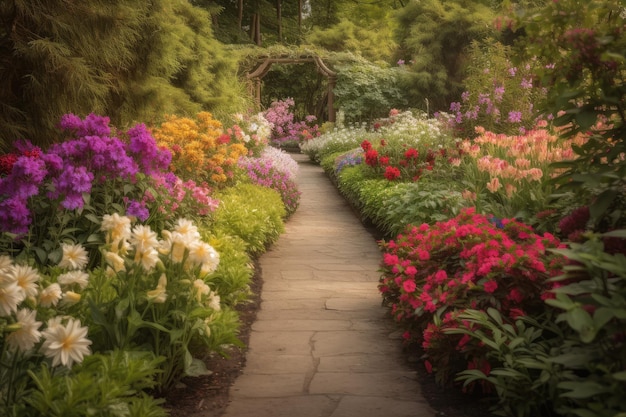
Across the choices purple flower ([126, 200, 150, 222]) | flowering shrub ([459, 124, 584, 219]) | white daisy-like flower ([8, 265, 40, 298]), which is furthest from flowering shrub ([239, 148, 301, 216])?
white daisy-like flower ([8, 265, 40, 298])

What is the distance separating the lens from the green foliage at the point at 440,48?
64.1ft

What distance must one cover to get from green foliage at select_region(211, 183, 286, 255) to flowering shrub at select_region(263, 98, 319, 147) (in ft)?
46.5

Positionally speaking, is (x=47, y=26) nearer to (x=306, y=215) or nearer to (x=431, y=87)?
(x=306, y=215)

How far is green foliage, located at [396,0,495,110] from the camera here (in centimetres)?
1953

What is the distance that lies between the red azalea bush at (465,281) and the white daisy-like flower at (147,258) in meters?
1.48

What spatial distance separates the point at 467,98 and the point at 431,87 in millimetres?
8904

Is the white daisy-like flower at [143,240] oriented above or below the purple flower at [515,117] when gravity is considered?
below

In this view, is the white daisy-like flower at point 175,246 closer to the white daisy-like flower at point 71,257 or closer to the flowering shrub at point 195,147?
the white daisy-like flower at point 71,257

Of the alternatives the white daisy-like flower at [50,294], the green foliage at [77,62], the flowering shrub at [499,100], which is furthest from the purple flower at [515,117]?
the white daisy-like flower at [50,294]

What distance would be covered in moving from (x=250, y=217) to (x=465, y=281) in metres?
3.74

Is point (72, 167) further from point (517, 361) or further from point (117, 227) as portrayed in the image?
point (517, 361)

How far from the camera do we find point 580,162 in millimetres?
2742

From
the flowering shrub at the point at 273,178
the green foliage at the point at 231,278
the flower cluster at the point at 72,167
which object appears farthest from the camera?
the flowering shrub at the point at 273,178

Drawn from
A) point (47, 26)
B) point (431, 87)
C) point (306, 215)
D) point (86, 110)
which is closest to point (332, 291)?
point (86, 110)
